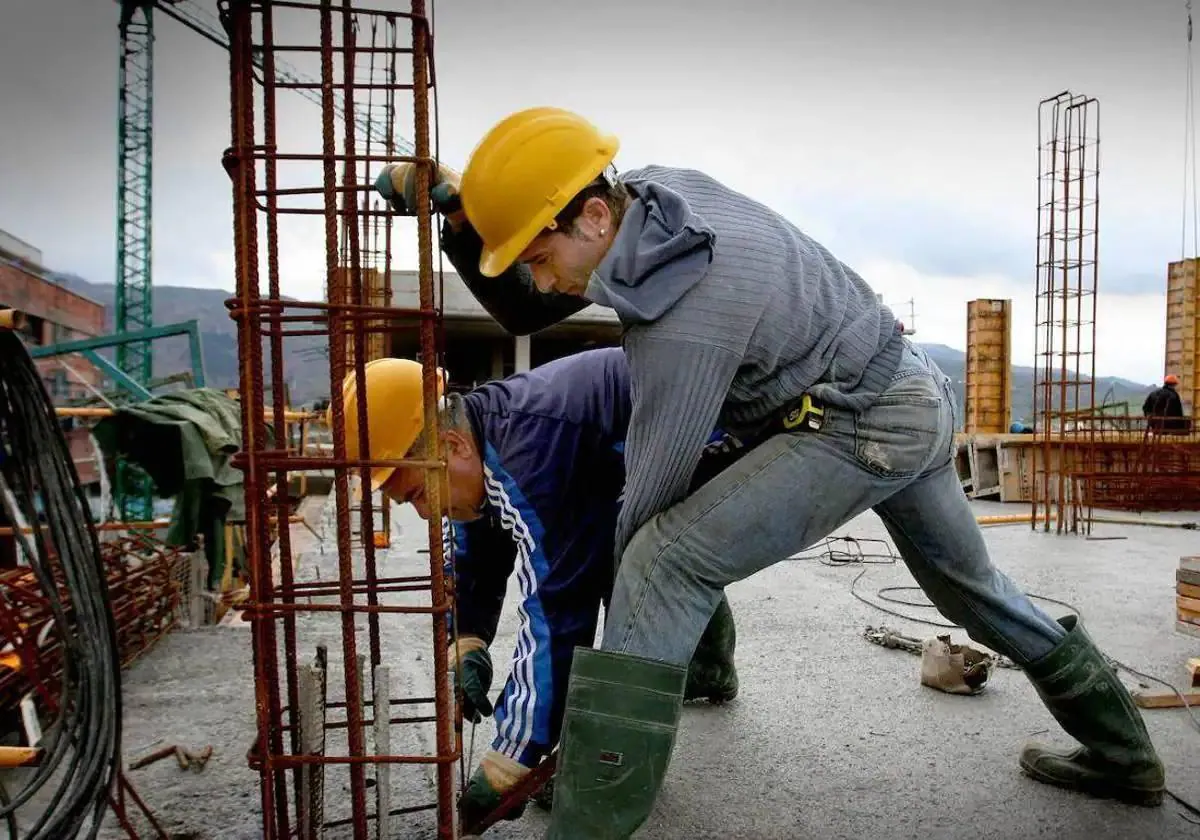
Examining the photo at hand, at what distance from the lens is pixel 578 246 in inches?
77.9

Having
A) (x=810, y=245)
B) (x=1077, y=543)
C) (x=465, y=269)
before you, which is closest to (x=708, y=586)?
(x=810, y=245)

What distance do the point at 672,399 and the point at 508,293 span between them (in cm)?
83

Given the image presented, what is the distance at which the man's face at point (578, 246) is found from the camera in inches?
77.5

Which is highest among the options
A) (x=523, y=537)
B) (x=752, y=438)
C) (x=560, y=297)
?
(x=560, y=297)

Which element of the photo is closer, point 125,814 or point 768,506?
point 768,506

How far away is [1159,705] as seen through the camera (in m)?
3.27

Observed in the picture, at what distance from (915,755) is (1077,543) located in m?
6.55

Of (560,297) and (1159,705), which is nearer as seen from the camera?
(560,297)

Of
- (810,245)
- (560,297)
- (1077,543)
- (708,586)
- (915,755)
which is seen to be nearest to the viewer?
(708,586)

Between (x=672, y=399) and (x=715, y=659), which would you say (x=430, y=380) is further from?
(x=715, y=659)

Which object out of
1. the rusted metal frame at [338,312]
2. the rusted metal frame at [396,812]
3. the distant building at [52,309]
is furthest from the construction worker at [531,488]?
the distant building at [52,309]

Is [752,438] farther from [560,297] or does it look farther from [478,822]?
[478,822]

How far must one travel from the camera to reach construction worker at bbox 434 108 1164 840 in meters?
1.79

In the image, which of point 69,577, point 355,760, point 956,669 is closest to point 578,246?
point 355,760
